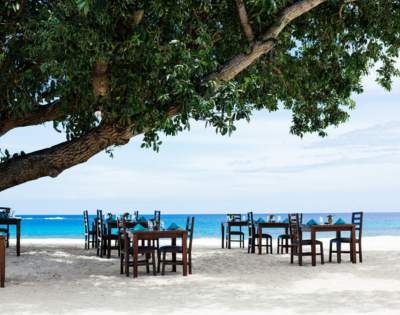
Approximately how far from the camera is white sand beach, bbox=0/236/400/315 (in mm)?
7438

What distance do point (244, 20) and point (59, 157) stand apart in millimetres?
3931

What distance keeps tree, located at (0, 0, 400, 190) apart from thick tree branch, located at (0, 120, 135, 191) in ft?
0.06

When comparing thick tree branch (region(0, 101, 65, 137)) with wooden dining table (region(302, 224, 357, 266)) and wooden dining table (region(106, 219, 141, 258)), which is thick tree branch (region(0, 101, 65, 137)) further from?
wooden dining table (region(302, 224, 357, 266))

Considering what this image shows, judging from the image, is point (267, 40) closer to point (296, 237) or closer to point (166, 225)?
point (296, 237)

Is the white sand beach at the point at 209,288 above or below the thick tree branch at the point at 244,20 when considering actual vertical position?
below

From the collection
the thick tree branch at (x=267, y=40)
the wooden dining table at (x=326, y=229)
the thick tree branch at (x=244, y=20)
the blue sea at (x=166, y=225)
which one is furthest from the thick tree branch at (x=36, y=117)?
the blue sea at (x=166, y=225)

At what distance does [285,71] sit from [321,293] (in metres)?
5.38

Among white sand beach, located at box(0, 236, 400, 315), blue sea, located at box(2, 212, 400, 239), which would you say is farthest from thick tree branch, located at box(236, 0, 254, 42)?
blue sea, located at box(2, 212, 400, 239)

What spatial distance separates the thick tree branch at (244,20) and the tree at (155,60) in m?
0.02

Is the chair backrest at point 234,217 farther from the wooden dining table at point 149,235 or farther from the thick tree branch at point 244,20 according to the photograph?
the thick tree branch at point 244,20

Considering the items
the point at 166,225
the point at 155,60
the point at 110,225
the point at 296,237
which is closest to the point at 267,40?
the point at 155,60

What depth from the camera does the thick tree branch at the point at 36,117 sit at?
37.1 ft

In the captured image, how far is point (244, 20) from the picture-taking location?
9.42 m

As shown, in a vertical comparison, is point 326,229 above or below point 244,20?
below
